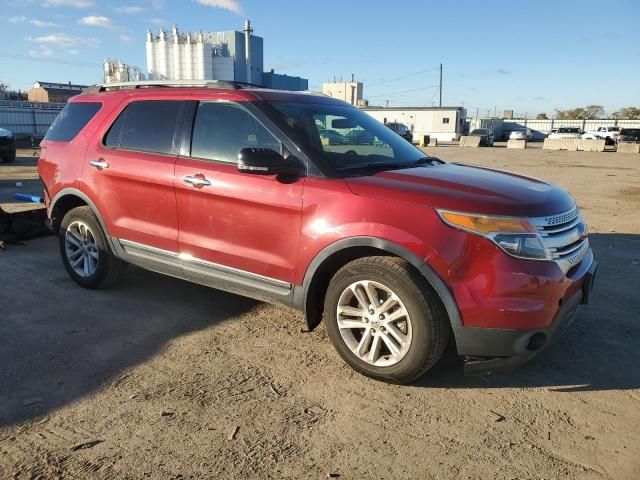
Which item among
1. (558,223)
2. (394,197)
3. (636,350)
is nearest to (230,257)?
(394,197)

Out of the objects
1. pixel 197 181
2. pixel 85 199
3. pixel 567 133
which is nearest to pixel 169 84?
pixel 197 181

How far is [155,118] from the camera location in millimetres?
4535

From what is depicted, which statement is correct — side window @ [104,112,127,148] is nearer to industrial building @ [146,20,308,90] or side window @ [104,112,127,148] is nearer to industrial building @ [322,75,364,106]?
industrial building @ [146,20,308,90]

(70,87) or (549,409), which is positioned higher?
(70,87)

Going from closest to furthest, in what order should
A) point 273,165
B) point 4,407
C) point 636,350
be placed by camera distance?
point 4,407 → point 273,165 → point 636,350

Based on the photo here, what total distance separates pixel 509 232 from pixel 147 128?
3120 mm

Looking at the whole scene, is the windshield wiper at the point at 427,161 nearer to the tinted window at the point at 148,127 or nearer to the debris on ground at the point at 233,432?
the tinted window at the point at 148,127

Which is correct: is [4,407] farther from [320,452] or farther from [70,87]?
[70,87]

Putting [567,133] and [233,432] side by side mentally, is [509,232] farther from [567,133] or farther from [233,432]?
[567,133]

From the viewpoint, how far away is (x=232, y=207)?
389 cm

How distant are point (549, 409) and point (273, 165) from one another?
2295 mm

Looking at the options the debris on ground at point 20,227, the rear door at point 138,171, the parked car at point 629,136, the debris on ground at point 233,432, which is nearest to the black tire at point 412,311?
the debris on ground at point 233,432

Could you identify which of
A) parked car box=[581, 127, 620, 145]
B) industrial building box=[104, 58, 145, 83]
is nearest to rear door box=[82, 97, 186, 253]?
parked car box=[581, 127, 620, 145]

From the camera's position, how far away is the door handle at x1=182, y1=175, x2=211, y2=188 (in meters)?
4.00
